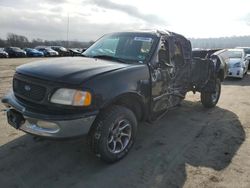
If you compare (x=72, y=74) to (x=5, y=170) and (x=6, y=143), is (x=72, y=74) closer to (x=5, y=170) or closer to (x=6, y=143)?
(x=5, y=170)

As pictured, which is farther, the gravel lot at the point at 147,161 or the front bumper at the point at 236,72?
the front bumper at the point at 236,72

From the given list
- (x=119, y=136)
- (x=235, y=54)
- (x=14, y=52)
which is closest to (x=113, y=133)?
(x=119, y=136)

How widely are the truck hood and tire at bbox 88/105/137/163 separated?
0.56 metres

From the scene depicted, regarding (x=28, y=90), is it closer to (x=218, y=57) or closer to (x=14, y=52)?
(x=218, y=57)

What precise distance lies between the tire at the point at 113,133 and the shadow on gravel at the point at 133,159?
0.18 metres

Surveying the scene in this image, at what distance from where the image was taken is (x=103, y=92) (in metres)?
3.29

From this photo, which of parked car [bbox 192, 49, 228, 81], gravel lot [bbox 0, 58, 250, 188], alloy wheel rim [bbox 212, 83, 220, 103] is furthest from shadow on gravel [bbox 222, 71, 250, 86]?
gravel lot [bbox 0, 58, 250, 188]

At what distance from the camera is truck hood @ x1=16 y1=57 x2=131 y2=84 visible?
3232 mm

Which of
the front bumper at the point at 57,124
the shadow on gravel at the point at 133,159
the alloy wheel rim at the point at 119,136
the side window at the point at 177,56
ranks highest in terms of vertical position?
the side window at the point at 177,56

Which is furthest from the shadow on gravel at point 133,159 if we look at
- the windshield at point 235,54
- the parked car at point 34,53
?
the parked car at point 34,53

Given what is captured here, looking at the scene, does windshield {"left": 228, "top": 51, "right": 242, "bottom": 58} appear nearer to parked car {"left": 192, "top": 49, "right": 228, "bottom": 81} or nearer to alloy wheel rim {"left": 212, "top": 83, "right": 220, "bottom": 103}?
parked car {"left": 192, "top": 49, "right": 228, "bottom": 81}

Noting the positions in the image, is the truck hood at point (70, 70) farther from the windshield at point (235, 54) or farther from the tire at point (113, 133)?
the windshield at point (235, 54)

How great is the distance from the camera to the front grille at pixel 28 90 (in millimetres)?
3282

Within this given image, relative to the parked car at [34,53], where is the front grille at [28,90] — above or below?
above
